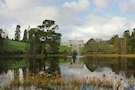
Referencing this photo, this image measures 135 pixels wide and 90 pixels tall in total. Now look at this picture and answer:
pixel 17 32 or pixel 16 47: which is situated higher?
pixel 17 32

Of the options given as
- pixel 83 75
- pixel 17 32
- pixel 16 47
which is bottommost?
pixel 83 75

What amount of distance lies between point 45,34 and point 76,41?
287ft

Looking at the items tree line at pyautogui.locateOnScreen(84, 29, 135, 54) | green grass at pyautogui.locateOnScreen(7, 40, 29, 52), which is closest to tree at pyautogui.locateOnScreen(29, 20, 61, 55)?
green grass at pyautogui.locateOnScreen(7, 40, 29, 52)

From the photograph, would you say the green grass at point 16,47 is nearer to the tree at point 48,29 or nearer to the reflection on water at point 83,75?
the tree at point 48,29

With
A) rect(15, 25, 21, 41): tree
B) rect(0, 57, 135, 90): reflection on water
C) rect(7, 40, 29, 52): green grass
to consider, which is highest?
rect(15, 25, 21, 41): tree

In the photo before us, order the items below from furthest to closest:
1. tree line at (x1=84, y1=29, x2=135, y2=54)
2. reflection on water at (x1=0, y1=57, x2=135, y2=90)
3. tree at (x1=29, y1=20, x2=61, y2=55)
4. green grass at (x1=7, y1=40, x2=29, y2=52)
Result: tree line at (x1=84, y1=29, x2=135, y2=54) → green grass at (x1=7, y1=40, x2=29, y2=52) → tree at (x1=29, y1=20, x2=61, y2=55) → reflection on water at (x1=0, y1=57, x2=135, y2=90)

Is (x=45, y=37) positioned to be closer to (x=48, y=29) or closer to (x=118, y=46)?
(x=48, y=29)

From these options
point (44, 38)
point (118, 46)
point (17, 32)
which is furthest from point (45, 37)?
point (17, 32)

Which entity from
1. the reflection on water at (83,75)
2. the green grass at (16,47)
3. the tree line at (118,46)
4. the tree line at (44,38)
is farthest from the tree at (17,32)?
the reflection on water at (83,75)

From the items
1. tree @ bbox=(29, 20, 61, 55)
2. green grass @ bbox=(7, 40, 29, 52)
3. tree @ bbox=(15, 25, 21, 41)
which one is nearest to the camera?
tree @ bbox=(29, 20, 61, 55)

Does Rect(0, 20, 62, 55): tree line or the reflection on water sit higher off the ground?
Rect(0, 20, 62, 55): tree line

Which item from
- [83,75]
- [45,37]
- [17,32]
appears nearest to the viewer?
[83,75]

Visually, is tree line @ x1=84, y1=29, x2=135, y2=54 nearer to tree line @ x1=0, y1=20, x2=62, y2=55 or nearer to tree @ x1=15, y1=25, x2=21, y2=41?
tree line @ x1=0, y1=20, x2=62, y2=55

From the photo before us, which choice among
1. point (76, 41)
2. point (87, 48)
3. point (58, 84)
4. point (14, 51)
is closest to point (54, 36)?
point (14, 51)
